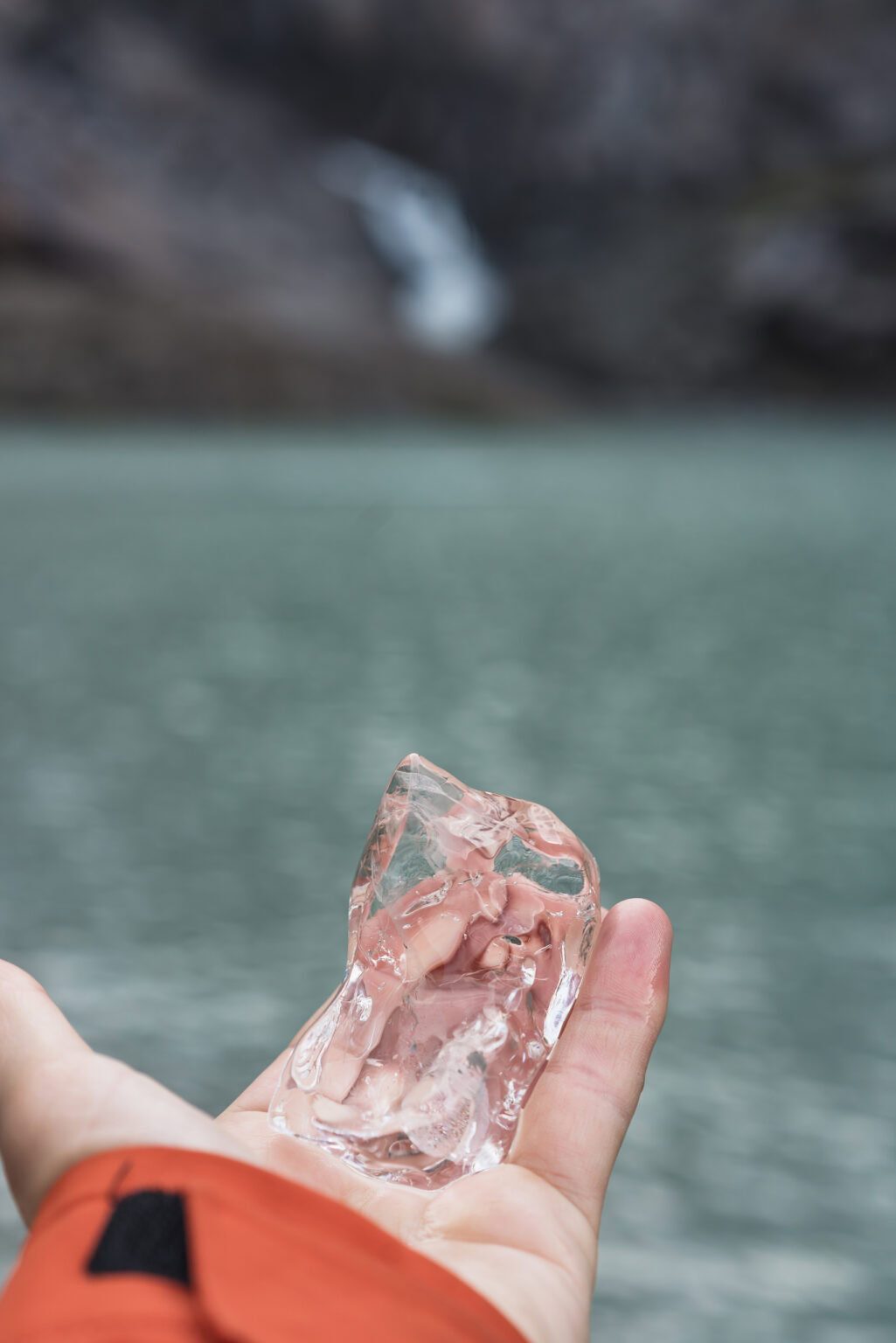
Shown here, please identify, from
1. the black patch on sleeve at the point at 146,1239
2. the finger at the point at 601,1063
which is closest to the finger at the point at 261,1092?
the finger at the point at 601,1063

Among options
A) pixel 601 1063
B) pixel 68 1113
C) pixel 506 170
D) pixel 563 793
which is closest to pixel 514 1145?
pixel 601 1063

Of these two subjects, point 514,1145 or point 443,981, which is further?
point 443,981

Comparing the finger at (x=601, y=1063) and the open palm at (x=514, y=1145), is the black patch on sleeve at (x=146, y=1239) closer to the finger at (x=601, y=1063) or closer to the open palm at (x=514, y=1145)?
the open palm at (x=514, y=1145)

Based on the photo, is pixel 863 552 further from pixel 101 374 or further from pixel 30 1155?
pixel 101 374

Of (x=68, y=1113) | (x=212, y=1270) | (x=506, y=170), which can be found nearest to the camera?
(x=212, y=1270)

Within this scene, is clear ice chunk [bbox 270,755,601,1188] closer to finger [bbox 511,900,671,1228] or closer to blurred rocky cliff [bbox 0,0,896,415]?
finger [bbox 511,900,671,1228]

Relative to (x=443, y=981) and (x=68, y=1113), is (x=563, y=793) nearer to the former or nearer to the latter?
(x=443, y=981)

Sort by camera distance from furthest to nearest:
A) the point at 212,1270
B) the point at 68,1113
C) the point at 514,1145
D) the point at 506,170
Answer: the point at 506,170 < the point at 514,1145 < the point at 68,1113 < the point at 212,1270
